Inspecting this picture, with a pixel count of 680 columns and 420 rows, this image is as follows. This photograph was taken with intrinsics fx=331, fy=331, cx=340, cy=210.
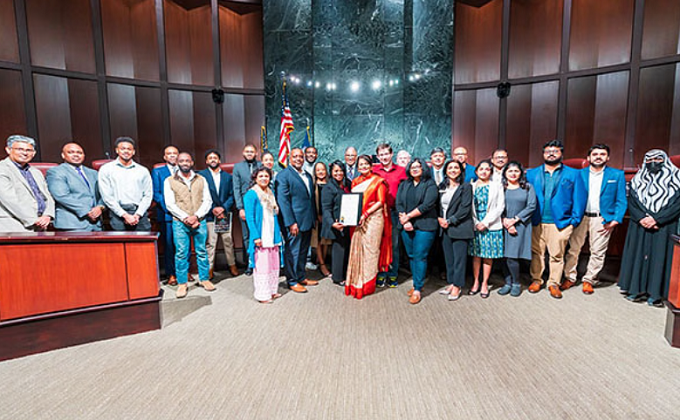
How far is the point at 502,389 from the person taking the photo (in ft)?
6.63

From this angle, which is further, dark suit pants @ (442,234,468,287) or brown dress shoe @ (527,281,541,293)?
brown dress shoe @ (527,281,541,293)

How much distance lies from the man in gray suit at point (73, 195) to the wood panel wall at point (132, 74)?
2805 mm

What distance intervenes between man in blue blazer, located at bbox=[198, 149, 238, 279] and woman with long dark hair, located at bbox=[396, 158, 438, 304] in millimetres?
2222

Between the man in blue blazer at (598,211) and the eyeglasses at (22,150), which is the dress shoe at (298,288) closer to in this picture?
the eyeglasses at (22,150)

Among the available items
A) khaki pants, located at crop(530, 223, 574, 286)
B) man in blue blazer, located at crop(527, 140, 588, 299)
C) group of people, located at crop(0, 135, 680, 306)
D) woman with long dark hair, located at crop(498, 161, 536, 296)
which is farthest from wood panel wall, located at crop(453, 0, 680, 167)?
woman with long dark hair, located at crop(498, 161, 536, 296)

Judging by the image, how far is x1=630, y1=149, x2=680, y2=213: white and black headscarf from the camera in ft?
10.5

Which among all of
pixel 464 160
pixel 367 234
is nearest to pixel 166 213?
pixel 367 234

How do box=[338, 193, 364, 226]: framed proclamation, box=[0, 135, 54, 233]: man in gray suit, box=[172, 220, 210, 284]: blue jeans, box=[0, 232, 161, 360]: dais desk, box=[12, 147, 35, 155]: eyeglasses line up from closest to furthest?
box=[0, 232, 161, 360]: dais desk → box=[0, 135, 54, 233]: man in gray suit → box=[12, 147, 35, 155]: eyeglasses → box=[338, 193, 364, 226]: framed proclamation → box=[172, 220, 210, 284]: blue jeans

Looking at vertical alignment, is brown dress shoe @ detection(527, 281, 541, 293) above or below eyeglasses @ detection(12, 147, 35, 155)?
below

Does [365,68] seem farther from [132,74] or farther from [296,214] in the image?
[132,74]

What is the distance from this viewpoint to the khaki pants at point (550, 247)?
11.8 feet

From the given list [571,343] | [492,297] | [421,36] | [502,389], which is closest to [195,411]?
[502,389]

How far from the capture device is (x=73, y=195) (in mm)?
3293

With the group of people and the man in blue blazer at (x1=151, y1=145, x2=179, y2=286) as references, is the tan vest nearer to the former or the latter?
the group of people
